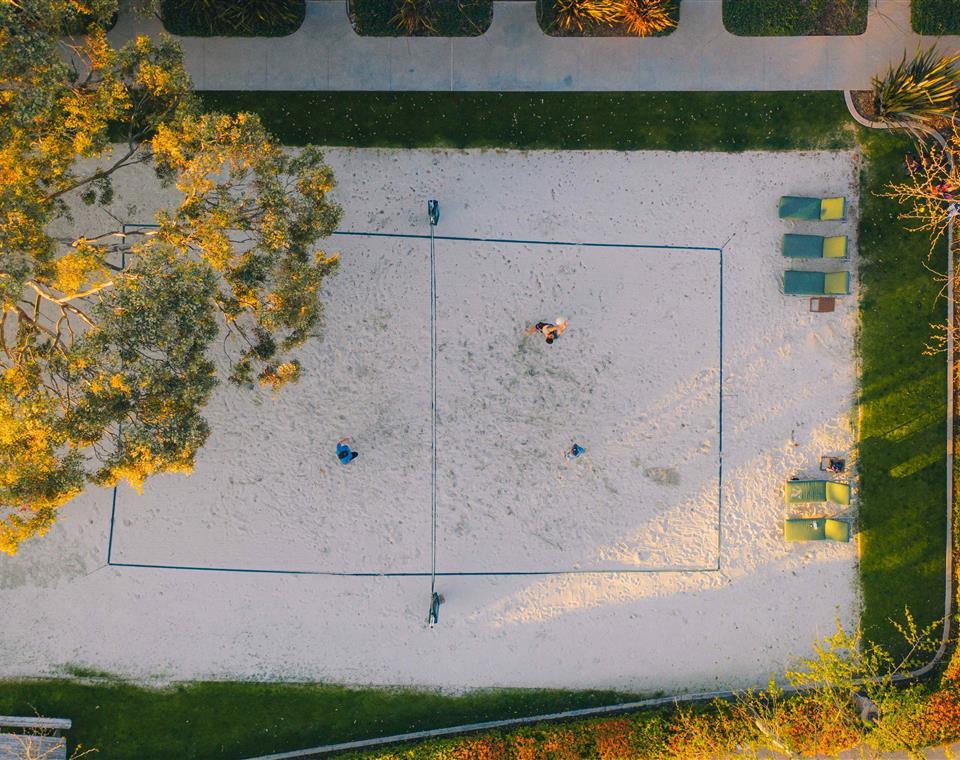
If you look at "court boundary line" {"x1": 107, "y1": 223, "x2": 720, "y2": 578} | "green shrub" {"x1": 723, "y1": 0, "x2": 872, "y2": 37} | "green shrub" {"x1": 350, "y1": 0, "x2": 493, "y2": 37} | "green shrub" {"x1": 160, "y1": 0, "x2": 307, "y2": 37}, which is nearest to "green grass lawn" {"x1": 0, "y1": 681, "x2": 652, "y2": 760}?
"court boundary line" {"x1": 107, "y1": 223, "x2": 720, "y2": 578}

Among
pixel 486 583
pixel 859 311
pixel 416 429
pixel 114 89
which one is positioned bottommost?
pixel 486 583

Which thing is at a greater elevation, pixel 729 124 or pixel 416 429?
pixel 729 124

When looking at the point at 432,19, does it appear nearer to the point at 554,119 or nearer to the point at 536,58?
the point at 536,58

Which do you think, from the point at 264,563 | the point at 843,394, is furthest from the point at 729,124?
the point at 264,563

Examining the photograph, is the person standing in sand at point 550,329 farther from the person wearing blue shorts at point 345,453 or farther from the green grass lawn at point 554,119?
the person wearing blue shorts at point 345,453

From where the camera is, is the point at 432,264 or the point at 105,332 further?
the point at 432,264

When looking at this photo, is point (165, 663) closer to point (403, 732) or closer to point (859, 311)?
point (403, 732)

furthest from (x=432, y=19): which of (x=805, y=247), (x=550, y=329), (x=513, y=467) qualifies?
(x=513, y=467)
